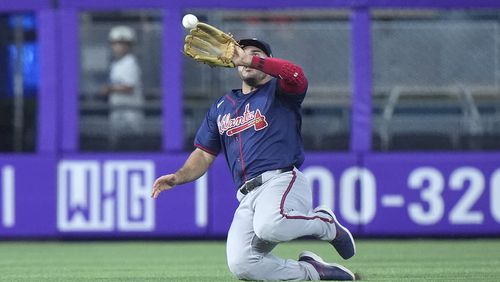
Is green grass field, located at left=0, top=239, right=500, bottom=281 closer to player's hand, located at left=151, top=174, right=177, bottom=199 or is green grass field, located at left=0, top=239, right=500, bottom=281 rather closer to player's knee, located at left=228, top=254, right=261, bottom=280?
player's knee, located at left=228, top=254, right=261, bottom=280

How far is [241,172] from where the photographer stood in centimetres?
858

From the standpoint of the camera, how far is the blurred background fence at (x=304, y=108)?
1332 centimetres

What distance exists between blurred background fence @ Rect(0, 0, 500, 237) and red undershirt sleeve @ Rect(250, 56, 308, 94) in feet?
16.3

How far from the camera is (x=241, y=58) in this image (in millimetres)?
8031

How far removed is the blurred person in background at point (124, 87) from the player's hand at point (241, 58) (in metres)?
5.46

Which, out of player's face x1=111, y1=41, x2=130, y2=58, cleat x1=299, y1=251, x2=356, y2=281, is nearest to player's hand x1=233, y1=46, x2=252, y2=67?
Result: cleat x1=299, y1=251, x2=356, y2=281

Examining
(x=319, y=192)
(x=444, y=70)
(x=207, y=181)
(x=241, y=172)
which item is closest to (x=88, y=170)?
(x=207, y=181)

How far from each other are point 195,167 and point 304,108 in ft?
15.6

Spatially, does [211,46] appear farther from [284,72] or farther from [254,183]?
[254,183]

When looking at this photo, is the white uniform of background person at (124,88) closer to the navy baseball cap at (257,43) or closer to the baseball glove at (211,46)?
the navy baseball cap at (257,43)

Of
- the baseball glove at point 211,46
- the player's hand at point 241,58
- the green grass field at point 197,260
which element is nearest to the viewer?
the player's hand at point 241,58

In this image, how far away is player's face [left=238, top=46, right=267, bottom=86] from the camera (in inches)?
336

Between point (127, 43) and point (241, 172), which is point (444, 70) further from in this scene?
point (241, 172)

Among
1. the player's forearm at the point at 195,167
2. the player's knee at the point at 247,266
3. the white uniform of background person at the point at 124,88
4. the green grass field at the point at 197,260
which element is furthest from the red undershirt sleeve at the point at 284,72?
the white uniform of background person at the point at 124,88
